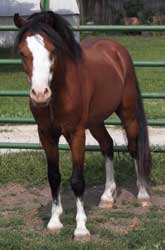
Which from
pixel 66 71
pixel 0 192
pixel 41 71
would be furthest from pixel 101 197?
pixel 41 71

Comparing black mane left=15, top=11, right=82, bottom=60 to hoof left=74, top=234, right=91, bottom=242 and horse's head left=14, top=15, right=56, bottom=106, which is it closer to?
horse's head left=14, top=15, right=56, bottom=106

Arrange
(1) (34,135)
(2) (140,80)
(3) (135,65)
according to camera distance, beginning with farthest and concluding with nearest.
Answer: (2) (140,80)
(1) (34,135)
(3) (135,65)

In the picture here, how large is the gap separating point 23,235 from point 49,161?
0.63m

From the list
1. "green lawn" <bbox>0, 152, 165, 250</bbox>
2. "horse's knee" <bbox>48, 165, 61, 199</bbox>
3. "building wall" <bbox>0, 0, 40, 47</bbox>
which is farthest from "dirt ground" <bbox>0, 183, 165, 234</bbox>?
"building wall" <bbox>0, 0, 40, 47</bbox>

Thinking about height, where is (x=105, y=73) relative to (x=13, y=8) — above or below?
above

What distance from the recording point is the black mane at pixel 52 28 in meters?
4.78

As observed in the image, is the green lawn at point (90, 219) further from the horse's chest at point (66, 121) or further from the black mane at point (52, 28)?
the black mane at point (52, 28)

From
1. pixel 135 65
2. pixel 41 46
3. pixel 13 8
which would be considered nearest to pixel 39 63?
pixel 41 46

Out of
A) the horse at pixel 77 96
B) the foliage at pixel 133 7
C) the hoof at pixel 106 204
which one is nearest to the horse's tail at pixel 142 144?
the horse at pixel 77 96

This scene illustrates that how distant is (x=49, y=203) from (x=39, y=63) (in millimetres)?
1930

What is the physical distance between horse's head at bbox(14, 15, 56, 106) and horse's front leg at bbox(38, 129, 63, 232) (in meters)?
0.71

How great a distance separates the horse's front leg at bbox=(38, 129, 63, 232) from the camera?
532 centimetres

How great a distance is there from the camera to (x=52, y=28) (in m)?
4.86

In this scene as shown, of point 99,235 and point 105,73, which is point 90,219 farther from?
point 105,73
